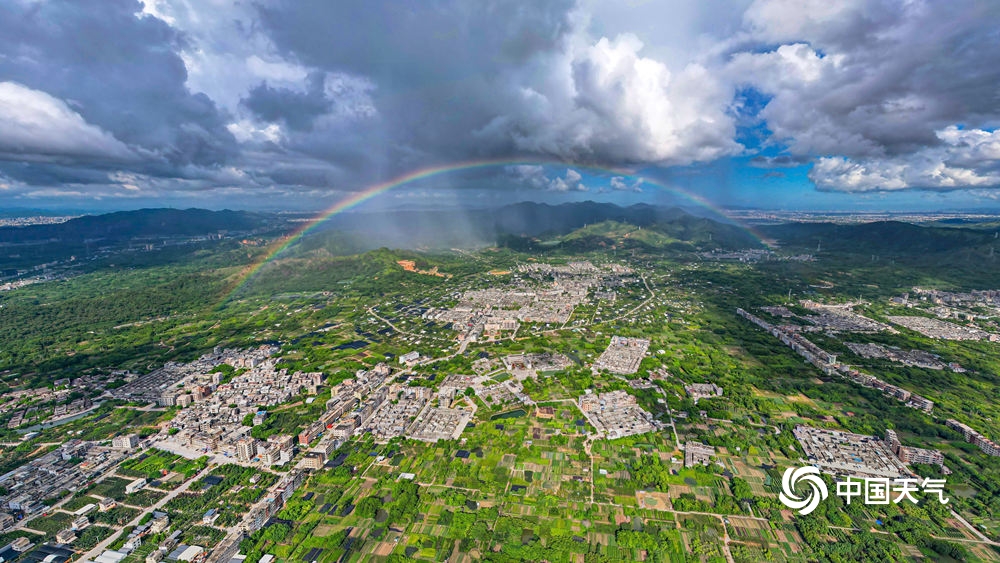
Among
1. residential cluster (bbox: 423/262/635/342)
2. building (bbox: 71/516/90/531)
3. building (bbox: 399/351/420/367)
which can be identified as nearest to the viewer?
building (bbox: 71/516/90/531)

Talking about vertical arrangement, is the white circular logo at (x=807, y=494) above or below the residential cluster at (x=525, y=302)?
below

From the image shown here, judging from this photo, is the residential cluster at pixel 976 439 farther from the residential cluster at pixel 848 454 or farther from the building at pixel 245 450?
the building at pixel 245 450

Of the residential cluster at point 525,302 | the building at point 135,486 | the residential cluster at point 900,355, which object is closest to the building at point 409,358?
the residential cluster at point 525,302

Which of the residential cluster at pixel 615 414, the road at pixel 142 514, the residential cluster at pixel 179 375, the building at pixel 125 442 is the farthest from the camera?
the residential cluster at pixel 179 375

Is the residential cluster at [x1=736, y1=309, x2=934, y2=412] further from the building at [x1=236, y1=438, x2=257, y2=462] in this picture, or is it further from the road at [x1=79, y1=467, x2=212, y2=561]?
the road at [x1=79, y1=467, x2=212, y2=561]

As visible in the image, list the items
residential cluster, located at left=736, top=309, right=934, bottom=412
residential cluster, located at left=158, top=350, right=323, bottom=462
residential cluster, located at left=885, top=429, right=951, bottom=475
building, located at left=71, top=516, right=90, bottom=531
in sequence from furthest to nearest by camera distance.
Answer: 1. residential cluster, located at left=736, top=309, right=934, bottom=412
2. residential cluster, located at left=158, top=350, right=323, bottom=462
3. residential cluster, located at left=885, top=429, right=951, bottom=475
4. building, located at left=71, top=516, right=90, bottom=531

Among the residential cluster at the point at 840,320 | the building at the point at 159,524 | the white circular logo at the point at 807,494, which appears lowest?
the white circular logo at the point at 807,494

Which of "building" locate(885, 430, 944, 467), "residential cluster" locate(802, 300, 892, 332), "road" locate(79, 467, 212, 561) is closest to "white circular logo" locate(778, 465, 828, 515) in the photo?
"building" locate(885, 430, 944, 467)
